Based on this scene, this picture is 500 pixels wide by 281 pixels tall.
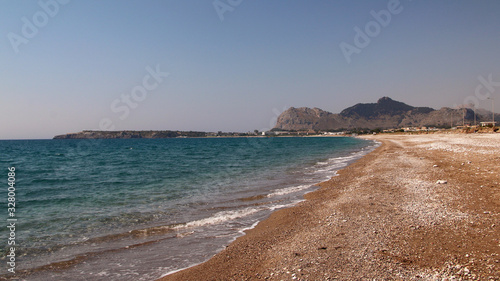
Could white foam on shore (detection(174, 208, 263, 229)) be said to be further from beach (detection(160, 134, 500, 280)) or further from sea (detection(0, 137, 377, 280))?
beach (detection(160, 134, 500, 280))

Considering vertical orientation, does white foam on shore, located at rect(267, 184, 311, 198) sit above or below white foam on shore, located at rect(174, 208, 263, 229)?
below

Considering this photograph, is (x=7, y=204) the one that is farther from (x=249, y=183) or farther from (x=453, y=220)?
(x=453, y=220)

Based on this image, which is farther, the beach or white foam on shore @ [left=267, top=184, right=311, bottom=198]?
white foam on shore @ [left=267, top=184, right=311, bottom=198]

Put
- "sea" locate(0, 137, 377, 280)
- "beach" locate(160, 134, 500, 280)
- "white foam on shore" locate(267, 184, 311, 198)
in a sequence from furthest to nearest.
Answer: "white foam on shore" locate(267, 184, 311, 198)
"sea" locate(0, 137, 377, 280)
"beach" locate(160, 134, 500, 280)

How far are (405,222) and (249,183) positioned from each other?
1236 cm

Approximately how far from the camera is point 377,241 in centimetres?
695

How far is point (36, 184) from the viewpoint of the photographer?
21984 millimetres

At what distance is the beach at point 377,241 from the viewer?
17.9 ft

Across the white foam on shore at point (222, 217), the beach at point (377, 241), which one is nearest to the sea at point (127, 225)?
the white foam on shore at point (222, 217)

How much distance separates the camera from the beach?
5.46m

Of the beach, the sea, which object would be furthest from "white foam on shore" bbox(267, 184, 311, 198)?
the beach

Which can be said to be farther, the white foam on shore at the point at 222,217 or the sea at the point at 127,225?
the white foam on shore at the point at 222,217

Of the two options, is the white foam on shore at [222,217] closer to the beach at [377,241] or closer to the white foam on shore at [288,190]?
the beach at [377,241]

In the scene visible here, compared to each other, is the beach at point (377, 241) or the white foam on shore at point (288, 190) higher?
the beach at point (377, 241)
